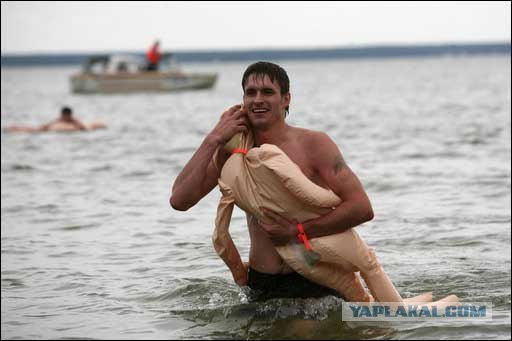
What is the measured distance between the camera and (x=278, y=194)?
6348 mm

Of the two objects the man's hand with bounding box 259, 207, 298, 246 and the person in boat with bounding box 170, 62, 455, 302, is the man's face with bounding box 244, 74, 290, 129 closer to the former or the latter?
the person in boat with bounding box 170, 62, 455, 302

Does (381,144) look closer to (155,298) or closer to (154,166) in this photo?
(154,166)

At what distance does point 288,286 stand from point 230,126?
3.94ft

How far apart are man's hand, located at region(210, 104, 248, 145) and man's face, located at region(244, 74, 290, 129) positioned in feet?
0.19

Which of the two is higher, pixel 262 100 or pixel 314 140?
pixel 262 100

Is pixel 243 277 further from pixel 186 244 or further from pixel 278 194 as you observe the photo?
pixel 186 244

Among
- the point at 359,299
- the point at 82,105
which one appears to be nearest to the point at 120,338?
the point at 359,299

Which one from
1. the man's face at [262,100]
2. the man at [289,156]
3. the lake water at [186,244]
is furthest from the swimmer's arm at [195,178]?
the lake water at [186,244]

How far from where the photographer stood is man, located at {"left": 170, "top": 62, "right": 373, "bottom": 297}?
6293mm

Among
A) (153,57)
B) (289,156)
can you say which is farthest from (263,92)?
(153,57)

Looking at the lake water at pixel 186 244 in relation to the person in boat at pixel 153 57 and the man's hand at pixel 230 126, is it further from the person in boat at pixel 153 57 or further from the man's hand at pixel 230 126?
the person in boat at pixel 153 57

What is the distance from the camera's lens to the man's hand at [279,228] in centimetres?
635

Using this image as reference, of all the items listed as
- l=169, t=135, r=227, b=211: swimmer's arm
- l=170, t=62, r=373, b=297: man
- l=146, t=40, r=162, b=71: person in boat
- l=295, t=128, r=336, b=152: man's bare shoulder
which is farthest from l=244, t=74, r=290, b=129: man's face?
l=146, t=40, r=162, b=71: person in boat

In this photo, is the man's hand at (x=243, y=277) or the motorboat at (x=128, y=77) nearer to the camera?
the man's hand at (x=243, y=277)
